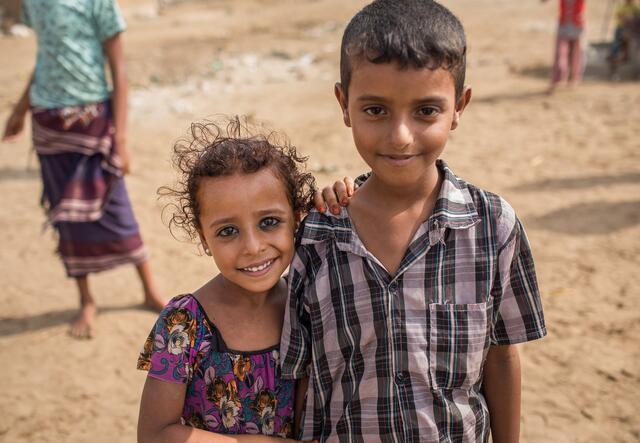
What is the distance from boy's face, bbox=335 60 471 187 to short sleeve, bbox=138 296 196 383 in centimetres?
59

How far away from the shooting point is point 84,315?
3.64m

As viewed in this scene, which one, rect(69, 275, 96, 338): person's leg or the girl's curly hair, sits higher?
the girl's curly hair

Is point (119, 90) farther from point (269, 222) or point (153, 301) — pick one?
point (269, 222)

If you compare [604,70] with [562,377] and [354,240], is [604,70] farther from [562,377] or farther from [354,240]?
[354,240]

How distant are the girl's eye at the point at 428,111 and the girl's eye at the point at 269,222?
1.52 feet

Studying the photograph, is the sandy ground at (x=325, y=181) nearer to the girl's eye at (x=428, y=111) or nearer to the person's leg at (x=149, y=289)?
the person's leg at (x=149, y=289)

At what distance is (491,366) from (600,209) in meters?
3.58

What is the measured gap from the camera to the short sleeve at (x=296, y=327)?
5.26 feet

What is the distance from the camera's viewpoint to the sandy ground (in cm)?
300

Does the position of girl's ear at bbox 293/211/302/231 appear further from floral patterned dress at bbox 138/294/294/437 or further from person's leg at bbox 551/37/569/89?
person's leg at bbox 551/37/569/89

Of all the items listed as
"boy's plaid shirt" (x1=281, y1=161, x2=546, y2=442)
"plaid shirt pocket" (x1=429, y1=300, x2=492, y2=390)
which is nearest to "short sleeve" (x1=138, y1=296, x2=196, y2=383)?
"boy's plaid shirt" (x1=281, y1=161, x2=546, y2=442)

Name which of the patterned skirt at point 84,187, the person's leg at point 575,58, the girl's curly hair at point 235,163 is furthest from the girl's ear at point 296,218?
the person's leg at point 575,58

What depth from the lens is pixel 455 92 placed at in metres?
1.51

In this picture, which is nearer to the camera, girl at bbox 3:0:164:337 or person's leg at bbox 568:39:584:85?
girl at bbox 3:0:164:337
